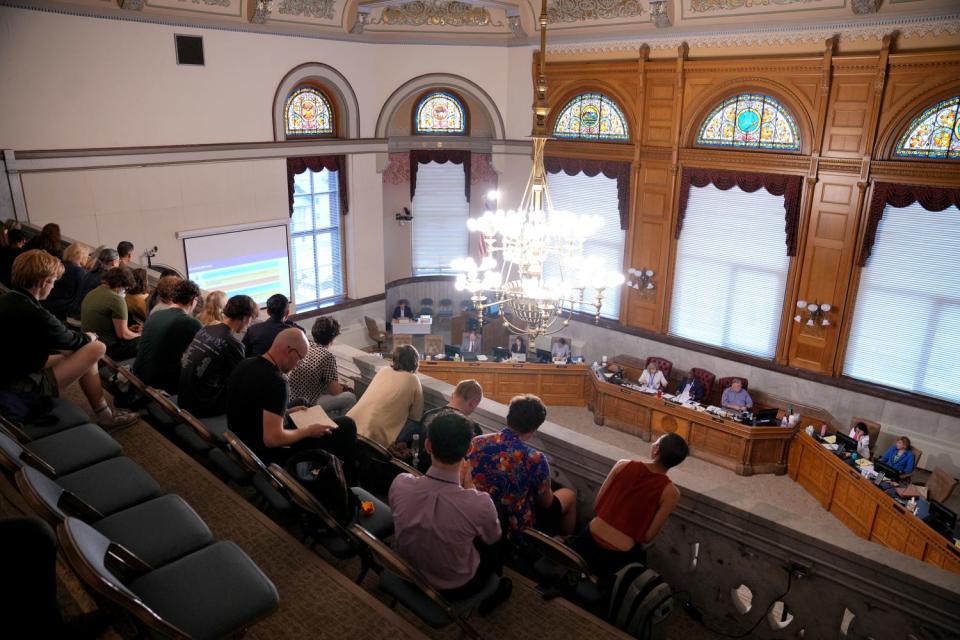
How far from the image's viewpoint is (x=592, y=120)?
10.8 meters

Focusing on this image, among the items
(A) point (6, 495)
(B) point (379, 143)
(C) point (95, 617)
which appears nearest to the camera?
(C) point (95, 617)

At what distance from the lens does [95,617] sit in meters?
2.04

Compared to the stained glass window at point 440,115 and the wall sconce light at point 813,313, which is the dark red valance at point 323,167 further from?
the wall sconce light at point 813,313

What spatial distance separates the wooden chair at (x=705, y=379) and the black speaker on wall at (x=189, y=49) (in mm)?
8196

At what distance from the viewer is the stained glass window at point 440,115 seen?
12086mm

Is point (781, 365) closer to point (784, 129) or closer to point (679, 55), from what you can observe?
point (784, 129)

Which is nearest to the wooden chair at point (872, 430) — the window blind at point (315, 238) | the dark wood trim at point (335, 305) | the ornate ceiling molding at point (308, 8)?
the dark wood trim at point (335, 305)

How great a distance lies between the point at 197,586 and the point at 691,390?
8.34 m

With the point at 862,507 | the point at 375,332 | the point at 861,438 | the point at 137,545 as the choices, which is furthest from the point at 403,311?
the point at 137,545

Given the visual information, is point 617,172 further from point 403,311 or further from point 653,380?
point 403,311

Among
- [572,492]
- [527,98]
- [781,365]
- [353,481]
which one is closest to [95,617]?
[353,481]

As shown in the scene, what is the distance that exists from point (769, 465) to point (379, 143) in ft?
25.8

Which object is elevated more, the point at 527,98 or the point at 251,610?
Result: the point at 527,98

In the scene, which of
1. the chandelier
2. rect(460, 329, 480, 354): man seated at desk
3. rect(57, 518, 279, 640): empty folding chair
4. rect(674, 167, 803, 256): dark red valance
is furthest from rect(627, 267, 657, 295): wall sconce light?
rect(57, 518, 279, 640): empty folding chair
